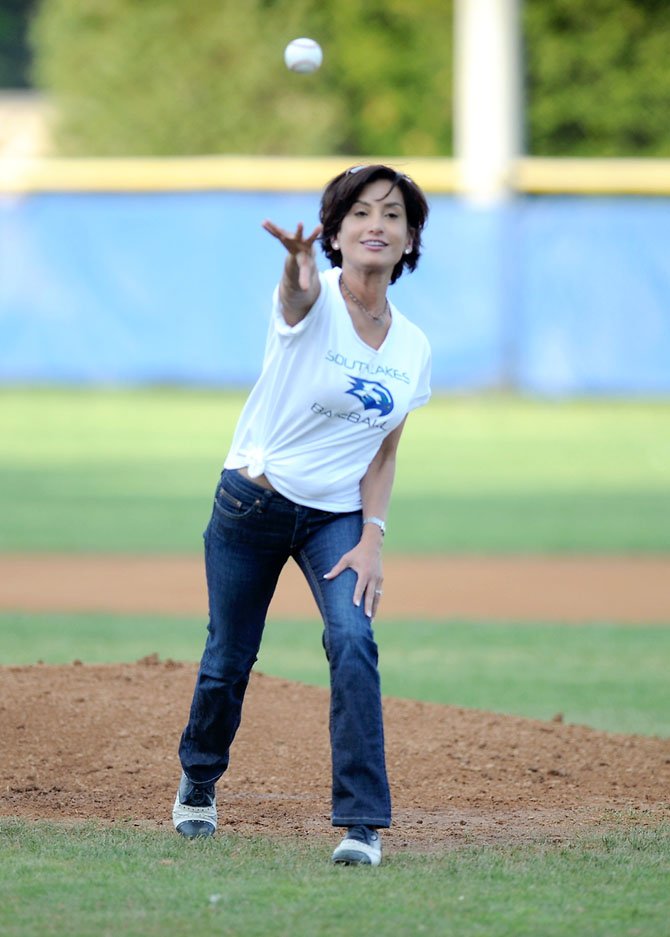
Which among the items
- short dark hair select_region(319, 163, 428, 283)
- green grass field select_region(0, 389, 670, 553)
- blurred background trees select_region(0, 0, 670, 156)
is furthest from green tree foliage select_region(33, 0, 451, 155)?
short dark hair select_region(319, 163, 428, 283)

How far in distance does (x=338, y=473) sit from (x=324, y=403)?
0.70 ft

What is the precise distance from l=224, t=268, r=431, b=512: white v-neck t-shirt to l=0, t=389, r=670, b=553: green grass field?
781 centimetres

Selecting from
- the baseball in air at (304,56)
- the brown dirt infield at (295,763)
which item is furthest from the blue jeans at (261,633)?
the baseball in air at (304,56)

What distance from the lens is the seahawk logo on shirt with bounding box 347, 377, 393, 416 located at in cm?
410

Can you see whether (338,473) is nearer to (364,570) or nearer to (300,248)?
(364,570)

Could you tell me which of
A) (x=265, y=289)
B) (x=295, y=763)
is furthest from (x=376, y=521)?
(x=265, y=289)

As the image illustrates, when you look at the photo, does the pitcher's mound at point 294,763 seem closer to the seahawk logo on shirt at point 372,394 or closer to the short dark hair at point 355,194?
the seahawk logo on shirt at point 372,394

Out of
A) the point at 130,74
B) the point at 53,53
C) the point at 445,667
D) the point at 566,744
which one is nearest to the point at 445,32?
the point at 130,74

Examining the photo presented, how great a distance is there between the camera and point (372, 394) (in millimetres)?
4129

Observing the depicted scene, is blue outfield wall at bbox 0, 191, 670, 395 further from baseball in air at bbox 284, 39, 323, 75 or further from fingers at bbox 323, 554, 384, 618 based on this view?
fingers at bbox 323, 554, 384, 618

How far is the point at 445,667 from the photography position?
8.10 m

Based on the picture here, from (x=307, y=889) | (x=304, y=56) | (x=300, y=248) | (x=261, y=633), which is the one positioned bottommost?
(x=307, y=889)

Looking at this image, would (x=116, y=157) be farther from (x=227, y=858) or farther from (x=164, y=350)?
(x=227, y=858)

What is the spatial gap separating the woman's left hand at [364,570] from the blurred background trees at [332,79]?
27434 mm
